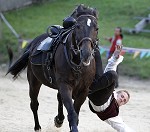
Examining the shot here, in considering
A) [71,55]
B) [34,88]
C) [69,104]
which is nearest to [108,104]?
[69,104]

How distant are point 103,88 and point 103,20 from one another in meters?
12.0

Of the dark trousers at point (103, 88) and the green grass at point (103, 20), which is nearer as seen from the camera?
the dark trousers at point (103, 88)

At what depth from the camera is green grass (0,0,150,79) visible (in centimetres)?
1565

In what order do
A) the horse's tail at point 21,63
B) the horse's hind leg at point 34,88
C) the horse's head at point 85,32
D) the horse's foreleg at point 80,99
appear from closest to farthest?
the horse's head at point 85,32, the horse's foreleg at point 80,99, the horse's hind leg at point 34,88, the horse's tail at point 21,63

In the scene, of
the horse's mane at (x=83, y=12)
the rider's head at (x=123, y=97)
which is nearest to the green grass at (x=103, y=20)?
the rider's head at (x=123, y=97)

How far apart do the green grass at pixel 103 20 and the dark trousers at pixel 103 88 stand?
24.5 ft

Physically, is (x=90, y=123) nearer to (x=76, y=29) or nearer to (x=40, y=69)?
(x=40, y=69)

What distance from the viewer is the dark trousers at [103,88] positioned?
718cm

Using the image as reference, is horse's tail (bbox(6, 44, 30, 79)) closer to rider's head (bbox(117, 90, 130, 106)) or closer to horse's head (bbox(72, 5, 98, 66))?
rider's head (bbox(117, 90, 130, 106))

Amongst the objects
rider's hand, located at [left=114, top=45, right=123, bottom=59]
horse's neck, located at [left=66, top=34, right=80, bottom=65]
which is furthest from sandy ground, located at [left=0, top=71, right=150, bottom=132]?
horse's neck, located at [left=66, top=34, right=80, bottom=65]

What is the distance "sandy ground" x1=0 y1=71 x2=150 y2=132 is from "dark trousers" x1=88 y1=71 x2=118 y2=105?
133 centimetres

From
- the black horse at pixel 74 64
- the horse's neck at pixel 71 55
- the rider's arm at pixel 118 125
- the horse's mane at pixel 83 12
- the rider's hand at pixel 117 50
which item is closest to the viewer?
the black horse at pixel 74 64

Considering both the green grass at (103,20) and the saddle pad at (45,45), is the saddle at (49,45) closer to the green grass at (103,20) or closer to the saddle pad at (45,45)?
the saddle pad at (45,45)

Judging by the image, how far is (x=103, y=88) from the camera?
729 cm
